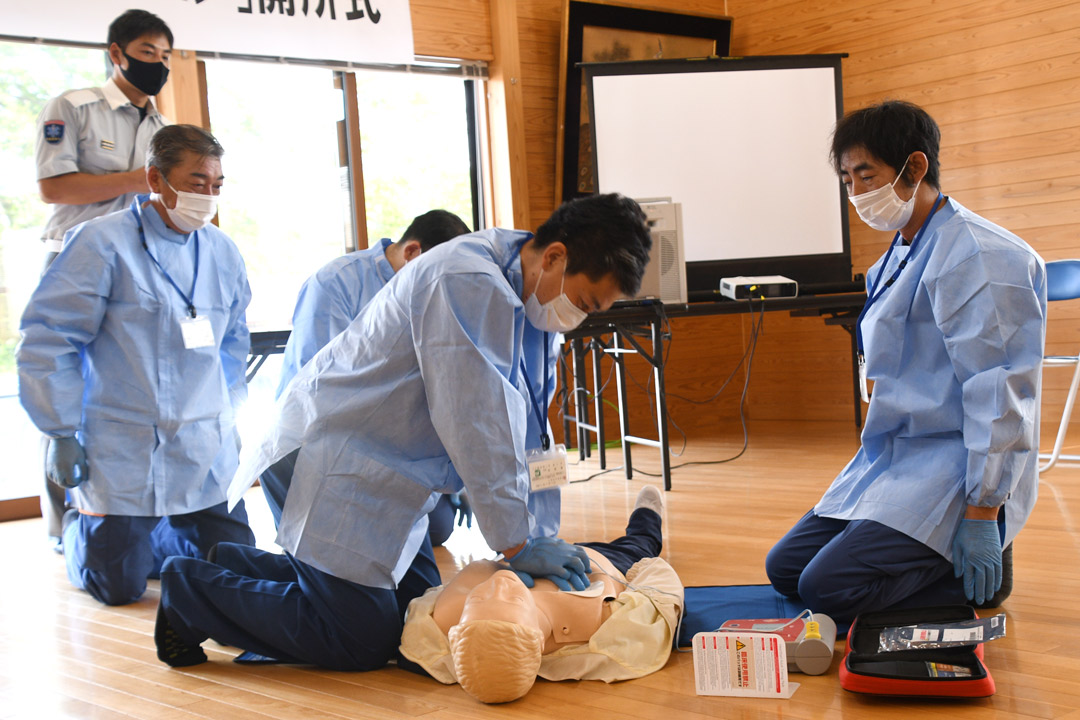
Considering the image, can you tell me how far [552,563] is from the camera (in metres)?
1.78

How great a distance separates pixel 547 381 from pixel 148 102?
1862 millimetres

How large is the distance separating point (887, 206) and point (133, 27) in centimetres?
229

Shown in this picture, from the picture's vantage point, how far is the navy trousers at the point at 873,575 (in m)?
1.91

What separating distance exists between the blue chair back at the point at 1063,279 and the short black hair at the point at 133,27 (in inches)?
119

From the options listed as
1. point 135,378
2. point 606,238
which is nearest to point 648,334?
point 135,378

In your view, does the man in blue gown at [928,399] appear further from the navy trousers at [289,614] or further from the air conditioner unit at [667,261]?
the air conditioner unit at [667,261]

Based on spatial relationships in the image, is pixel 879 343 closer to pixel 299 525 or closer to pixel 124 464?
pixel 299 525

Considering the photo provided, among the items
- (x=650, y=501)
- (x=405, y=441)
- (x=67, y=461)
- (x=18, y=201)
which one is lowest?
(x=650, y=501)

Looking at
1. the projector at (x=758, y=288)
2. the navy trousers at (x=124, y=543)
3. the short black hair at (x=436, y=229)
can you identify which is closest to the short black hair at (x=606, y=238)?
the short black hair at (x=436, y=229)

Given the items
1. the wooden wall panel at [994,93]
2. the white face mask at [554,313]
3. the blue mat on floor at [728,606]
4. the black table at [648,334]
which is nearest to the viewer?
the white face mask at [554,313]

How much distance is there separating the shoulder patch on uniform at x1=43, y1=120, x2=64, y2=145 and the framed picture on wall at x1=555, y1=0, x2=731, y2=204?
8.44 ft

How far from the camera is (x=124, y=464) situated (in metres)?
2.51

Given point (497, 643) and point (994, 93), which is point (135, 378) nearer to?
point (497, 643)

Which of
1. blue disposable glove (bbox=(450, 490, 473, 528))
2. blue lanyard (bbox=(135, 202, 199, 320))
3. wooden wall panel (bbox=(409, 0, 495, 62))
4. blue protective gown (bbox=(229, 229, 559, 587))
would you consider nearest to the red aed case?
blue protective gown (bbox=(229, 229, 559, 587))
